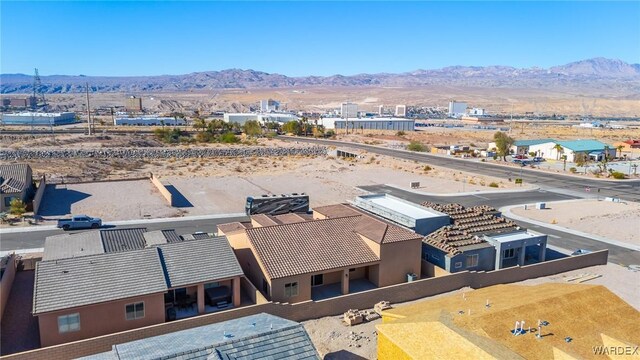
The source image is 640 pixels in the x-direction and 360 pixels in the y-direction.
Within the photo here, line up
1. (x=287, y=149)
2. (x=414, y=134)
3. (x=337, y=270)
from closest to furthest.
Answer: (x=337, y=270), (x=287, y=149), (x=414, y=134)

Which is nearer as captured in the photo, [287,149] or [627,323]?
[627,323]

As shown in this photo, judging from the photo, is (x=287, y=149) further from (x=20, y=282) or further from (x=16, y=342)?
(x=16, y=342)

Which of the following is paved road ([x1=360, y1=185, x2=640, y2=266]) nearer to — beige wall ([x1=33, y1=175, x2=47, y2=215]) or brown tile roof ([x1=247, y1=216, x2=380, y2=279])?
brown tile roof ([x1=247, y1=216, x2=380, y2=279])

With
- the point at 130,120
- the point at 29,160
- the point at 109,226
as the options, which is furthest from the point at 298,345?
the point at 130,120

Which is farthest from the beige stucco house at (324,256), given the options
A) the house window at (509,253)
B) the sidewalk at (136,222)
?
the sidewalk at (136,222)

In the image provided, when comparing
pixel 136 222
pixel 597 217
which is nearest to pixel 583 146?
pixel 597 217

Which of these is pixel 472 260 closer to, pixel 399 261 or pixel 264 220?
pixel 399 261

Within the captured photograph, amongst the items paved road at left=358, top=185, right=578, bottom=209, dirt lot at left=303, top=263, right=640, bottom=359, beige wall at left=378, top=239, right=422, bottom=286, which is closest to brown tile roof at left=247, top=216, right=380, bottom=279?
beige wall at left=378, top=239, right=422, bottom=286

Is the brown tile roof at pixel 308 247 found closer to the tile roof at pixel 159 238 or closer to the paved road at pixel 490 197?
the tile roof at pixel 159 238
